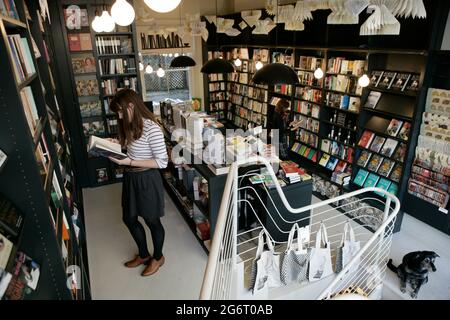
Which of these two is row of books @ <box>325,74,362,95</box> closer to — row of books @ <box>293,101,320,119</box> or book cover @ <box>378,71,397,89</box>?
book cover @ <box>378,71,397,89</box>

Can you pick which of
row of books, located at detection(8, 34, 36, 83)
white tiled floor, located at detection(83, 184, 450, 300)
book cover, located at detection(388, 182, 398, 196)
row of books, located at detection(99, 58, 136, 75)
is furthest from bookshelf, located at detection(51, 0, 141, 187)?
book cover, located at detection(388, 182, 398, 196)

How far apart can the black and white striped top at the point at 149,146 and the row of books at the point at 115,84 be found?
9.25 ft

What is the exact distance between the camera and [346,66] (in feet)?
15.9

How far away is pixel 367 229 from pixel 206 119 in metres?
2.59

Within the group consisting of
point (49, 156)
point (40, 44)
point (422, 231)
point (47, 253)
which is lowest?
point (422, 231)

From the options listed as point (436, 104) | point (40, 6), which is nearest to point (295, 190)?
point (436, 104)

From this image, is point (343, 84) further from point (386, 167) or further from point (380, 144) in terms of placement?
point (386, 167)

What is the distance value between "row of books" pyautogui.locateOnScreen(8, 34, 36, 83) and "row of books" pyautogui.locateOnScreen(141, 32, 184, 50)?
19.9 feet

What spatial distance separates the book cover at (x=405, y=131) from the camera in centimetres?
403

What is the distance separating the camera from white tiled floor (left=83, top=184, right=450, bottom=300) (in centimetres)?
316

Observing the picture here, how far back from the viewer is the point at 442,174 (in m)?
3.93

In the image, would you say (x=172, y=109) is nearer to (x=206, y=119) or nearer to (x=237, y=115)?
(x=206, y=119)

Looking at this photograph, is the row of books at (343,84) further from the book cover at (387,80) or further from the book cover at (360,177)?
the book cover at (360,177)

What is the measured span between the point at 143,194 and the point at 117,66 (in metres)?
3.13
